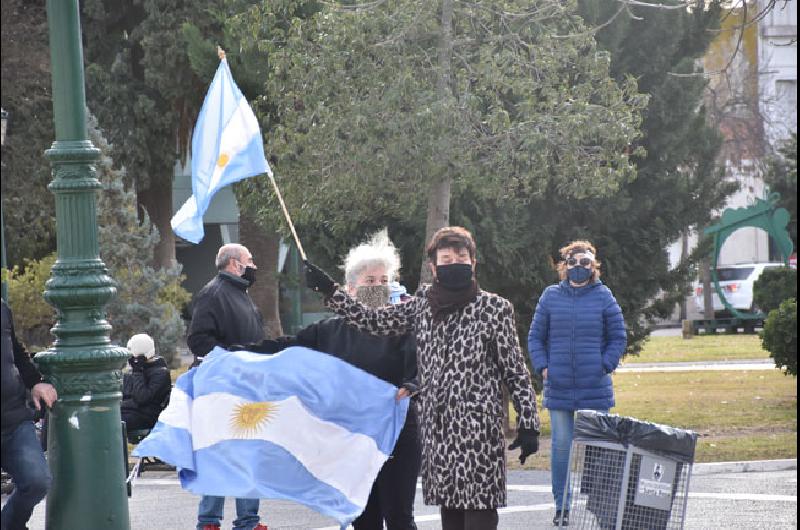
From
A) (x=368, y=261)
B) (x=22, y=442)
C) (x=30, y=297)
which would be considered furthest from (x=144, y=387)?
(x=30, y=297)

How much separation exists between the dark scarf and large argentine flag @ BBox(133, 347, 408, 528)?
0.97 m

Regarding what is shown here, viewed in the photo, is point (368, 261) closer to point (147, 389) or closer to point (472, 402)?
point (472, 402)

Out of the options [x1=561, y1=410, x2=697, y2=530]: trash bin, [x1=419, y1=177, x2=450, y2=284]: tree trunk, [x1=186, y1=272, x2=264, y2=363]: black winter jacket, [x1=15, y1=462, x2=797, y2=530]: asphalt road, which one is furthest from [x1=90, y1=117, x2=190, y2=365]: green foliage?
[x1=561, y1=410, x2=697, y2=530]: trash bin

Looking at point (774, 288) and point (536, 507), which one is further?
point (774, 288)

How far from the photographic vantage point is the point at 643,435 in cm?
719

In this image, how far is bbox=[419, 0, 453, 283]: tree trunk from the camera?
13.3 metres

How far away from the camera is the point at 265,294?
27.4 metres

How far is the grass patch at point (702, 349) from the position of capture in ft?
100

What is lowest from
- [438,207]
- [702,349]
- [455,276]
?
[702,349]

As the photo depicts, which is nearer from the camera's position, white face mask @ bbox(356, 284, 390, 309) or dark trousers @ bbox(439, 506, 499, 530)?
dark trousers @ bbox(439, 506, 499, 530)

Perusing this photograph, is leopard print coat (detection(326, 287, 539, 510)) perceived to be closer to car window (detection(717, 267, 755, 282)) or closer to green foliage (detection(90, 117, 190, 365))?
green foliage (detection(90, 117, 190, 365))

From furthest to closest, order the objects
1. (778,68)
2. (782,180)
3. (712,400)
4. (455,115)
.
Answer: (778,68), (782,180), (712,400), (455,115)

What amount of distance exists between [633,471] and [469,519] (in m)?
0.92

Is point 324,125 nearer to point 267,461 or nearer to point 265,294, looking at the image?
point 267,461
